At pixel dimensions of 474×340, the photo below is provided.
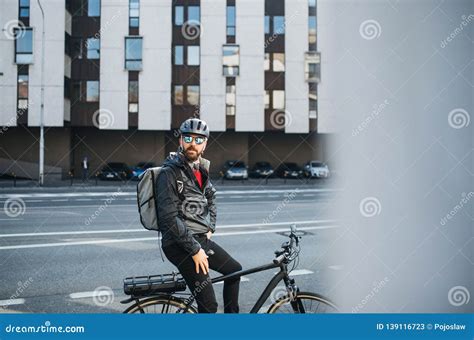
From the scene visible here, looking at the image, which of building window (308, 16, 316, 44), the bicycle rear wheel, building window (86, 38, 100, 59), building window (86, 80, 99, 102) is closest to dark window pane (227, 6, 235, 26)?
building window (308, 16, 316, 44)

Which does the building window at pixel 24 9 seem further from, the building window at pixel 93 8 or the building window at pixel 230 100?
the building window at pixel 230 100

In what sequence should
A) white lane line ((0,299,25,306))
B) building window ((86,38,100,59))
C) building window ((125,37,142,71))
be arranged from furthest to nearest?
building window ((86,38,100,59)) < building window ((125,37,142,71)) < white lane line ((0,299,25,306))

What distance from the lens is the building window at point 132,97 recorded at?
3123 cm

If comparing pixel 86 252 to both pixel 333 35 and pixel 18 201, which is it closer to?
pixel 333 35

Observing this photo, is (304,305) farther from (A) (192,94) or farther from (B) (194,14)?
(B) (194,14)

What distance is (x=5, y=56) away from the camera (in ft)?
93.2

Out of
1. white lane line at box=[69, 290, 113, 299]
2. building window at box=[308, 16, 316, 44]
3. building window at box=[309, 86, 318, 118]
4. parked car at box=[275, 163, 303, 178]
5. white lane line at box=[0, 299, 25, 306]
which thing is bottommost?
parked car at box=[275, 163, 303, 178]

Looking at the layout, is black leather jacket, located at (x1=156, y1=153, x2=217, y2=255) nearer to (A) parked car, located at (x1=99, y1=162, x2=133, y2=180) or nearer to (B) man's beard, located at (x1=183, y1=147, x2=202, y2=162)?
(B) man's beard, located at (x1=183, y1=147, x2=202, y2=162)

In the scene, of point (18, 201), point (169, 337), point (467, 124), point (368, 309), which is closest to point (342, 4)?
point (467, 124)

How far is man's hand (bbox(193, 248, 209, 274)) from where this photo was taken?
9.98ft

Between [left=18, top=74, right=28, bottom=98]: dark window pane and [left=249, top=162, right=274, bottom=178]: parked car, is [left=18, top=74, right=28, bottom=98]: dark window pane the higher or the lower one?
the higher one

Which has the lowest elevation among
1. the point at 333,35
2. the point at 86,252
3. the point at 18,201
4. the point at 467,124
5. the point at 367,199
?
the point at 18,201

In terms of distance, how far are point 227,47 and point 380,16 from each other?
28754 mm

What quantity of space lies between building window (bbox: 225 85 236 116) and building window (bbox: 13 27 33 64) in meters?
12.4
